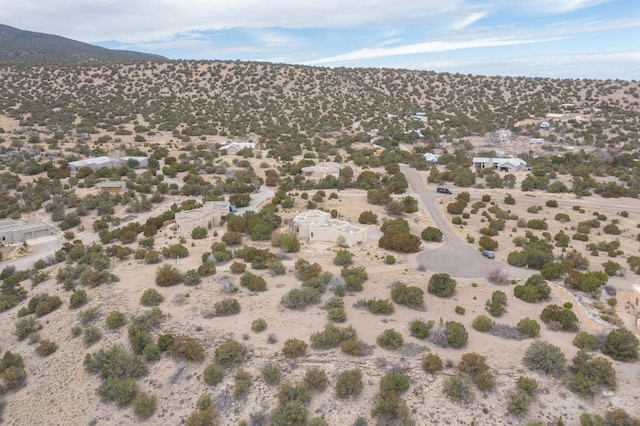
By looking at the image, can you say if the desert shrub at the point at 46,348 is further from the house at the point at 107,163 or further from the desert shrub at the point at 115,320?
the house at the point at 107,163

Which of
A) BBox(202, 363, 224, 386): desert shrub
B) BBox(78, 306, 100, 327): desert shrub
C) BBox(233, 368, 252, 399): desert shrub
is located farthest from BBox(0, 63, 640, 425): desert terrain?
BBox(233, 368, 252, 399): desert shrub

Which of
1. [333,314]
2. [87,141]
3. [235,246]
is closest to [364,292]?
[333,314]

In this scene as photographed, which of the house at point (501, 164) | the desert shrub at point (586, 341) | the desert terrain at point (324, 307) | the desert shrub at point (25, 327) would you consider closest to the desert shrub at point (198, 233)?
the desert terrain at point (324, 307)


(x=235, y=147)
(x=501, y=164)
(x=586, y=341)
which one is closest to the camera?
(x=586, y=341)

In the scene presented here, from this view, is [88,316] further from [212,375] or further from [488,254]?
[488,254]

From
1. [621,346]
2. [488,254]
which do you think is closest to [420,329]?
[621,346]

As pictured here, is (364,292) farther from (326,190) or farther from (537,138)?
(537,138)

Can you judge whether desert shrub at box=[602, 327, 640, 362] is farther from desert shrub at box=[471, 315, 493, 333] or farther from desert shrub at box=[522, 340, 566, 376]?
desert shrub at box=[471, 315, 493, 333]
